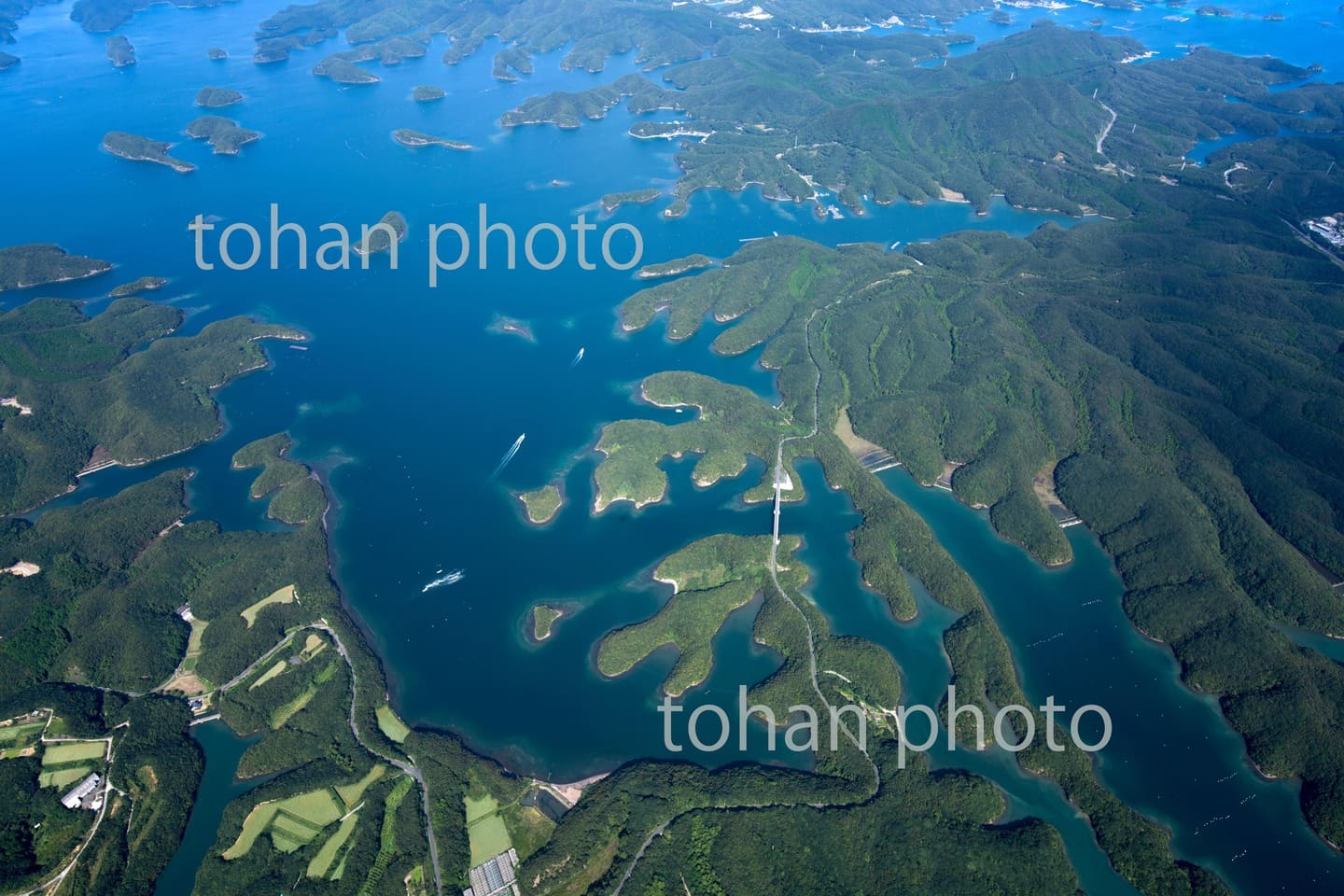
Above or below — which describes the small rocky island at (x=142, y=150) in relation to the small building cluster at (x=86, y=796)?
above

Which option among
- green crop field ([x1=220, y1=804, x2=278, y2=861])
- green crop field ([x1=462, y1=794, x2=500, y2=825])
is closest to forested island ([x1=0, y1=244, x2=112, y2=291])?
green crop field ([x1=220, y1=804, x2=278, y2=861])

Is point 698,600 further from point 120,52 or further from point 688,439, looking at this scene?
point 120,52

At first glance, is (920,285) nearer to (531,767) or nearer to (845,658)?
(845,658)

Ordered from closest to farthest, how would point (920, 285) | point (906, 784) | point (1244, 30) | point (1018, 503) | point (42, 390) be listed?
point (906, 784), point (1018, 503), point (42, 390), point (920, 285), point (1244, 30)

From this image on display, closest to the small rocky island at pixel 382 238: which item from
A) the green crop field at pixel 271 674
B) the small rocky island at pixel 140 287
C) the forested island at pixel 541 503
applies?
the small rocky island at pixel 140 287

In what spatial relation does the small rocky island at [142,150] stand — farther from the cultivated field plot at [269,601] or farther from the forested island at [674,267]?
the cultivated field plot at [269,601]

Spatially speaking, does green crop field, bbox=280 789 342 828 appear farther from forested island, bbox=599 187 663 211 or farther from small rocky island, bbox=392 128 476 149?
small rocky island, bbox=392 128 476 149

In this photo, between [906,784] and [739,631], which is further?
[739,631]

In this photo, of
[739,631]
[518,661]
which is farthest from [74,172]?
[739,631]
